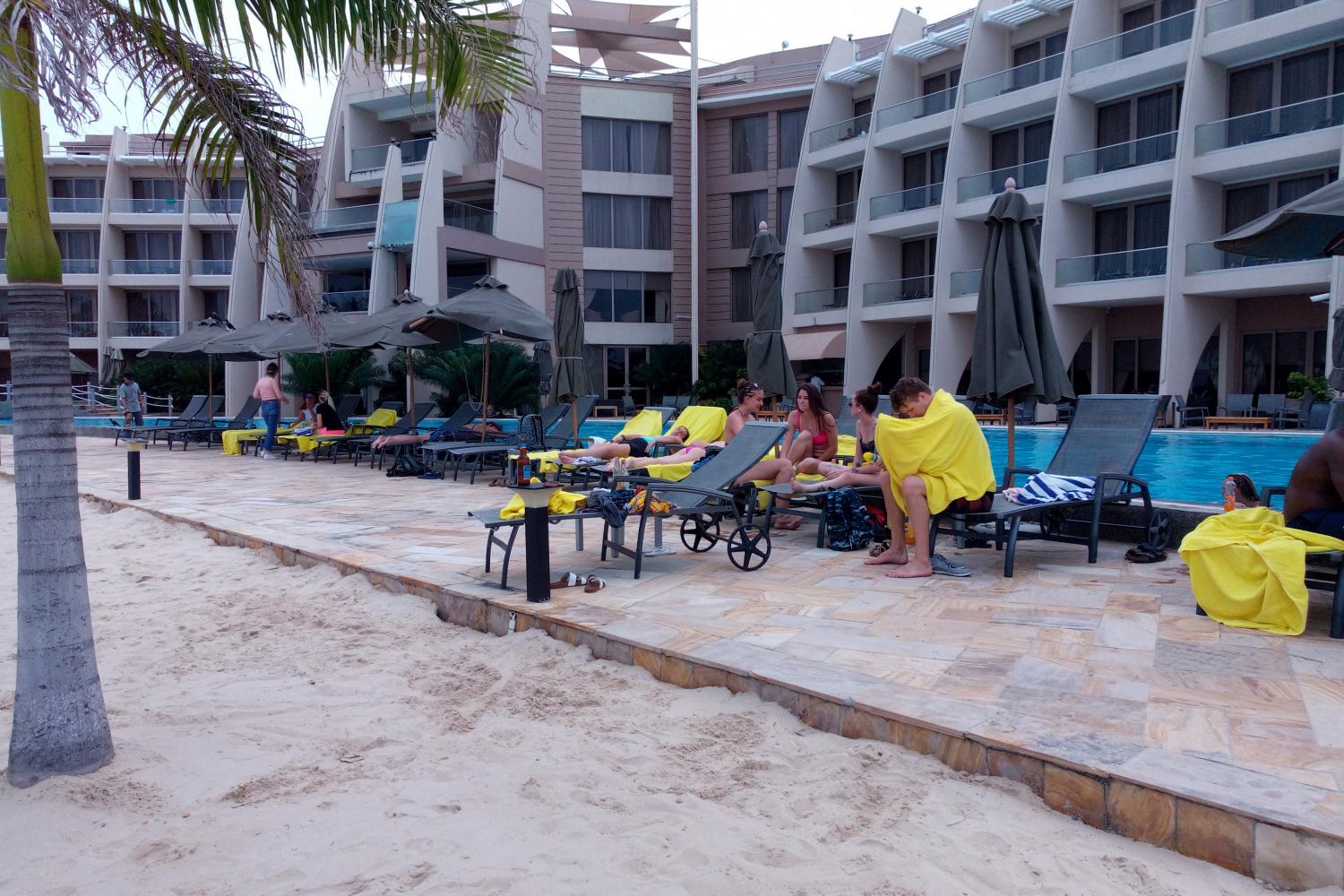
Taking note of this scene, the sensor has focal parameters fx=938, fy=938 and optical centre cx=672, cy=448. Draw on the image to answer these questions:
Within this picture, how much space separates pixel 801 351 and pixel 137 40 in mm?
25911

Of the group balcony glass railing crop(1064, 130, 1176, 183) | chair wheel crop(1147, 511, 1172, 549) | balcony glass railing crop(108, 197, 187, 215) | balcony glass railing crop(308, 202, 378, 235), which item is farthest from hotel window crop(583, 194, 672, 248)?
chair wheel crop(1147, 511, 1172, 549)

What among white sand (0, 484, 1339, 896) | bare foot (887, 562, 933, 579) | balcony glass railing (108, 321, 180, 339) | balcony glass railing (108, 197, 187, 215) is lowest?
white sand (0, 484, 1339, 896)

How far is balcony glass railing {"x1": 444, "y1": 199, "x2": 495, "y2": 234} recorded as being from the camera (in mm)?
27938

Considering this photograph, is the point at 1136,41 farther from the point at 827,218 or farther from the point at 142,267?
the point at 142,267

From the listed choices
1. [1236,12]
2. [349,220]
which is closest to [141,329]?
[349,220]

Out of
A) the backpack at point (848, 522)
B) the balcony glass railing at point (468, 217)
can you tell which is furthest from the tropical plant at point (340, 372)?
the backpack at point (848, 522)

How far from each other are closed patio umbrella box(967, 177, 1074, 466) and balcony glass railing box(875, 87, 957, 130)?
67.2 feet

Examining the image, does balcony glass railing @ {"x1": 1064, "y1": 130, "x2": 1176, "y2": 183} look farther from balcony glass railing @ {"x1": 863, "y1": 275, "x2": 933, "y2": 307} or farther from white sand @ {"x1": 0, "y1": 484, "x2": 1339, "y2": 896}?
white sand @ {"x1": 0, "y1": 484, "x2": 1339, "y2": 896}

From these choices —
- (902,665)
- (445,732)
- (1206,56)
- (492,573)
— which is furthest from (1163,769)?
(1206,56)

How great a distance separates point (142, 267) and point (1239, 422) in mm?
40403

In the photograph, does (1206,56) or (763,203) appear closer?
(1206,56)

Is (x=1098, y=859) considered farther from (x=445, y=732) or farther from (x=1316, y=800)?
(x=445, y=732)

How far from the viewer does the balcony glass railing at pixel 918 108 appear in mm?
25344

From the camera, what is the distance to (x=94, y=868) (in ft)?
8.27
